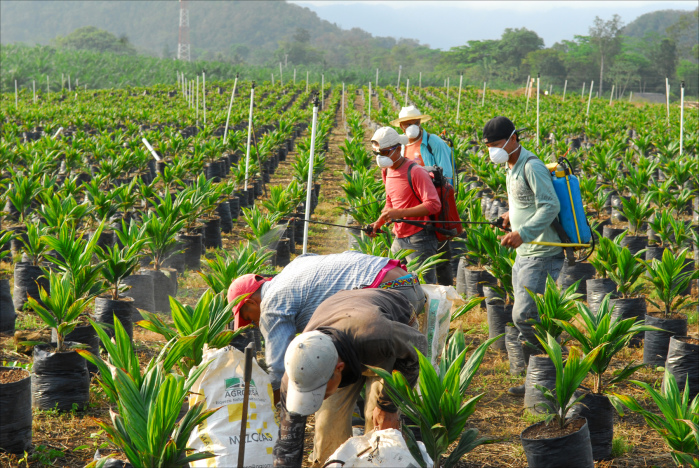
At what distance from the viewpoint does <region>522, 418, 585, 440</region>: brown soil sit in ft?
10.3

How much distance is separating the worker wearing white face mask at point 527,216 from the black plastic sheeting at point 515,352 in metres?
0.44

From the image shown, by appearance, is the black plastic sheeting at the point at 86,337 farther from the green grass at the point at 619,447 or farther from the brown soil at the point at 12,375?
the green grass at the point at 619,447

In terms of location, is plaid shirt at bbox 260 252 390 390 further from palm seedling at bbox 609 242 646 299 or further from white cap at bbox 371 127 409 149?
palm seedling at bbox 609 242 646 299

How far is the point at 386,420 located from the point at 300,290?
0.72 m

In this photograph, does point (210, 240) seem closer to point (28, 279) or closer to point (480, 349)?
point (28, 279)

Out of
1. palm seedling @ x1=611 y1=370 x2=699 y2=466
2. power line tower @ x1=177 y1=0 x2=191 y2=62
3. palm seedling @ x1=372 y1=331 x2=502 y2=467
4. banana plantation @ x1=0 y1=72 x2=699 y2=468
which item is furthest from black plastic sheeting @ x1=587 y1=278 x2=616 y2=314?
power line tower @ x1=177 y1=0 x2=191 y2=62

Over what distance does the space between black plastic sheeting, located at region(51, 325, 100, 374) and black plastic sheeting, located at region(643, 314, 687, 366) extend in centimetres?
405

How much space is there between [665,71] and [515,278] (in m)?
62.3

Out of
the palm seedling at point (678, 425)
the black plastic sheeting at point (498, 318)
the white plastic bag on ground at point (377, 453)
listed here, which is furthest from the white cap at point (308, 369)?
the black plastic sheeting at point (498, 318)

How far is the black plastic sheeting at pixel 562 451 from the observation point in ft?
10.0

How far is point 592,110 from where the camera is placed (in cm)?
2656

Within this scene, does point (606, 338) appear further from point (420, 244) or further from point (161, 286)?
point (161, 286)

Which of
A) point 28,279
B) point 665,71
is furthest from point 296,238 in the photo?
point 665,71

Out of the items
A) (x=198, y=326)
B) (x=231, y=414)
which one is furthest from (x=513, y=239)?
(x=231, y=414)
